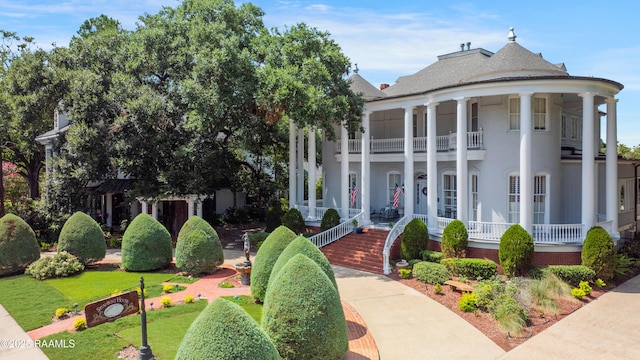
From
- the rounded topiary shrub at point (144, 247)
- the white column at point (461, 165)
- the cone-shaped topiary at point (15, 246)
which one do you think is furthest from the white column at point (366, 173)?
the cone-shaped topiary at point (15, 246)

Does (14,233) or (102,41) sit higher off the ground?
(102,41)

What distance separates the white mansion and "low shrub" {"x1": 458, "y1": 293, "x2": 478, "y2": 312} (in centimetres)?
484

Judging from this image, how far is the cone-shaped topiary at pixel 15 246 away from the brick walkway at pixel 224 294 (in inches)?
302

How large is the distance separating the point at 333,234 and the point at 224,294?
8.46m

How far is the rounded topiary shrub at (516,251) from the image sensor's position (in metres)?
16.2

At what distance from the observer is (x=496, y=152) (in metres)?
20.0

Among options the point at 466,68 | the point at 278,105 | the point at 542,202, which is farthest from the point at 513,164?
the point at 278,105

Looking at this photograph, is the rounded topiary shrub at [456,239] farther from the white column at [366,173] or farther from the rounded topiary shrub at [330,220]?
the rounded topiary shrub at [330,220]

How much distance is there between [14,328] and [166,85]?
1714 cm

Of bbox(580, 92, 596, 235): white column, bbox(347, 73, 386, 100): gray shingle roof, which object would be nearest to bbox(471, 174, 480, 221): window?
bbox(580, 92, 596, 235): white column

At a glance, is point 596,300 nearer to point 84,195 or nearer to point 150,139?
point 150,139

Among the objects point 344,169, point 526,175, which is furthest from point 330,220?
point 526,175

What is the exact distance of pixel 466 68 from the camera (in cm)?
2269

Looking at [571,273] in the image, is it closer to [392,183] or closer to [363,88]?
[392,183]
